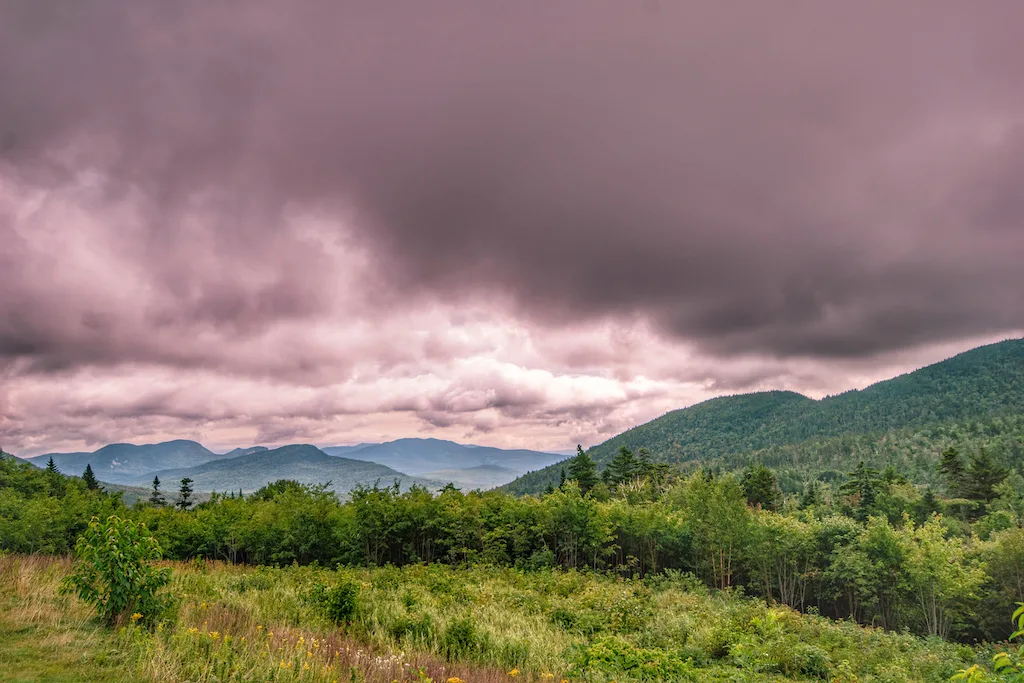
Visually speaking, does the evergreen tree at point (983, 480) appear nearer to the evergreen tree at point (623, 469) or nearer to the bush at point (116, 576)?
the evergreen tree at point (623, 469)

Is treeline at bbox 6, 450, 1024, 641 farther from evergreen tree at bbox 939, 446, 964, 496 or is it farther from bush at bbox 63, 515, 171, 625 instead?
evergreen tree at bbox 939, 446, 964, 496

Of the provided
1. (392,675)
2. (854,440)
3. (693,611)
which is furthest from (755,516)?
(854,440)

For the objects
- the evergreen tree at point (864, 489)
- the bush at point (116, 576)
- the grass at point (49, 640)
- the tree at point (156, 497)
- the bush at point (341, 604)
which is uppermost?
the bush at point (116, 576)

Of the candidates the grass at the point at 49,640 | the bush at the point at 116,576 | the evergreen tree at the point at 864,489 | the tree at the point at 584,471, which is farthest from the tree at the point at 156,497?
the evergreen tree at the point at 864,489

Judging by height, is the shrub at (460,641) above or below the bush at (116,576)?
below

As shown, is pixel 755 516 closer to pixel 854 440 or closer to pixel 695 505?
pixel 695 505

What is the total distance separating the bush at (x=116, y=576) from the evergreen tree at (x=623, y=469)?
58.0 m

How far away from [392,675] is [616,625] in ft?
35.2

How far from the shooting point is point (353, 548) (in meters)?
29.6

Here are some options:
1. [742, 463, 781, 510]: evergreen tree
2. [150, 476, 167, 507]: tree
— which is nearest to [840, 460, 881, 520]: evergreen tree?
[742, 463, 781, 510]: evergreen tree

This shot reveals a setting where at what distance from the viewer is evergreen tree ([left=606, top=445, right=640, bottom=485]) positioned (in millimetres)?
62281

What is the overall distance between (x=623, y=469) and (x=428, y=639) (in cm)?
5451

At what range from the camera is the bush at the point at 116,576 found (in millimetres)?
8578

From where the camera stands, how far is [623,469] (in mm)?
62781
